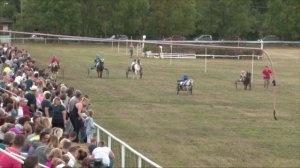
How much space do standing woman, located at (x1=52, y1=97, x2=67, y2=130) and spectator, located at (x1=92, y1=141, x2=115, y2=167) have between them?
3.35 metres

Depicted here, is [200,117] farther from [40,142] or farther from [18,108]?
[40,142]

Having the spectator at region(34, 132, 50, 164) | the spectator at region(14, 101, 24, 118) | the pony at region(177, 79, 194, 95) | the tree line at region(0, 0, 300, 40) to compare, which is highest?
the tree line at region(0, 0, 300, 40)

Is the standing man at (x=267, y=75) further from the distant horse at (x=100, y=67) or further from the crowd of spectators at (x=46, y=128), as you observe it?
the crowd of spectators at (x=46, y=128)

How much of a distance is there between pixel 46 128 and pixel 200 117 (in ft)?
42.0

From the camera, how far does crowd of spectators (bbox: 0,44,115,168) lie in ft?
31.4

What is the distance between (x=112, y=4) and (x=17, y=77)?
219 feet

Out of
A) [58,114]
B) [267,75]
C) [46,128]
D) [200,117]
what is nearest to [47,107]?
[58,114]

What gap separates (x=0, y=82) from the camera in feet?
63.1

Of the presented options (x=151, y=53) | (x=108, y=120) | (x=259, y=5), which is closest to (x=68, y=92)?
(x=108, y=120)

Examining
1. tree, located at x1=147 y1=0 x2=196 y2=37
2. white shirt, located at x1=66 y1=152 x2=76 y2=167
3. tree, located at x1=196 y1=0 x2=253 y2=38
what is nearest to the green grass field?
white shirt, located at x1=66 y1=152 x2=76 y2=167

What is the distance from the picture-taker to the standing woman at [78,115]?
1576 cm

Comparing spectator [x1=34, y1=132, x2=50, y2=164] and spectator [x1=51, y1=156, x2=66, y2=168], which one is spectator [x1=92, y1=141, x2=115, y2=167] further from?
spectator [x1=51, y1=156, x2=66, y2=168]

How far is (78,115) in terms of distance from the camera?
15.9 m

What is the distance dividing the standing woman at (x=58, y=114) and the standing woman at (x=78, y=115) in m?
0.41
